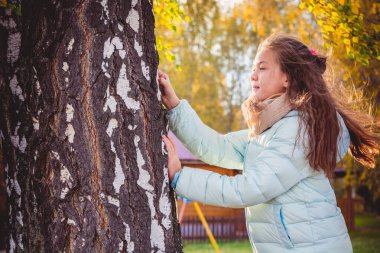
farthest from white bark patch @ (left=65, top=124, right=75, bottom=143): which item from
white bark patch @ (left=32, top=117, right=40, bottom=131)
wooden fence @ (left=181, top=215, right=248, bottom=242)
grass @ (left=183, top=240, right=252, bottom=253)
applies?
wooden fence @ (left=181, top=215, right=248, bottom=242)

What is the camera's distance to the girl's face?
2.90 metres

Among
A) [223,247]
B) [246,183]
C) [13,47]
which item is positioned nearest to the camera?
[13,47]

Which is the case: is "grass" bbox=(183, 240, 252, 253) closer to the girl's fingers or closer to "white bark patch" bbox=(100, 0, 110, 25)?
the girl's fingers

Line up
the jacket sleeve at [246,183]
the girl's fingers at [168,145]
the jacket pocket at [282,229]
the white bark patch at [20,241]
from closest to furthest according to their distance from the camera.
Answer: the white bark patch at [20,241] < the girl's fingers at [168,145] < the jacket sleeve at [246,183] < the jacket pocket at [282,229]

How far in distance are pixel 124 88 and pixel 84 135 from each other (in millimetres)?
239

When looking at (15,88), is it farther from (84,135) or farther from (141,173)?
(141,173)

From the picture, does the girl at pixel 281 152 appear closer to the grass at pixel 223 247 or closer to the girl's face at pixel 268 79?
the girl's face at pixel 268 79

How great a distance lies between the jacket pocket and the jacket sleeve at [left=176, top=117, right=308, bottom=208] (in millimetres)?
116

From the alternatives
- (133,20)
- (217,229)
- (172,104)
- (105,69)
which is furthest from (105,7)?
(217,229)

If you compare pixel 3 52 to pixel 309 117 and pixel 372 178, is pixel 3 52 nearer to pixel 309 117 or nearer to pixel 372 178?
pixel 309 117

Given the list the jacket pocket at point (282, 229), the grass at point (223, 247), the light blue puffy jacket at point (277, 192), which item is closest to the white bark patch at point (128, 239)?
the light blue puffy jacket at point (277, 192)

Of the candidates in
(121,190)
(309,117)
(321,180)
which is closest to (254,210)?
(321,180)

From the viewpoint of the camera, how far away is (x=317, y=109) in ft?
8.97

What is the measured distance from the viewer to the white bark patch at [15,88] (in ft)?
7.01
